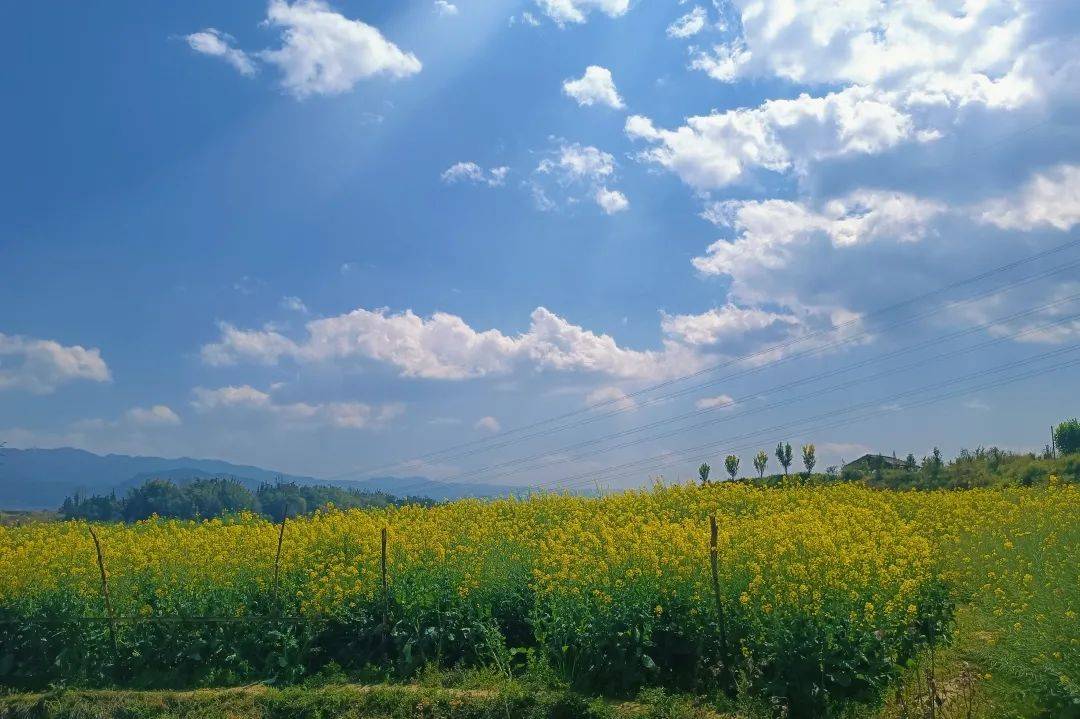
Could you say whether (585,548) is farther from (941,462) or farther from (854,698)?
(941,462)

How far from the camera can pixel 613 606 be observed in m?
10.5

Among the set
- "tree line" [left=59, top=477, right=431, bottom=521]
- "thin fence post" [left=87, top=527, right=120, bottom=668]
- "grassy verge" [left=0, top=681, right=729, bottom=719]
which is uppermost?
"tree line" [left=59, top=477, right=431, bottom=521]

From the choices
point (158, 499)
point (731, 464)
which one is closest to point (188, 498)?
point (158, 499)

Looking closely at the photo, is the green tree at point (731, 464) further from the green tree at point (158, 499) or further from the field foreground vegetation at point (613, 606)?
the green tree at point (158, 499)

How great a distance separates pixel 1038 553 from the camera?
11.4 m

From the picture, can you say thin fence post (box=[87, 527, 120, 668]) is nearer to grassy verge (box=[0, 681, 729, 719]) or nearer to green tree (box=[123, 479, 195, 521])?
grassy verge (box=[0, 681, 729, 719])

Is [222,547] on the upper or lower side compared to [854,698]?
upper

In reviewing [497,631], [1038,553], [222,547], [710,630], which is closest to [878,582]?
[710,630]

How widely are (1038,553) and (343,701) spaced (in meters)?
9.74

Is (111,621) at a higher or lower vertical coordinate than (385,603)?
lower

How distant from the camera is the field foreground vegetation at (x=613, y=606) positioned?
30.1 ft

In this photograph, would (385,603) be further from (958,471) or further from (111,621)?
(958,471)

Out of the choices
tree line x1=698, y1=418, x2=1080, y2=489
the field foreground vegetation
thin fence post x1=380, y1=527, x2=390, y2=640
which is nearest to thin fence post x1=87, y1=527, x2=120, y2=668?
the field foreground vegetation

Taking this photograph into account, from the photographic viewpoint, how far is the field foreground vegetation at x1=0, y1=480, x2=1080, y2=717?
30.1 feet
